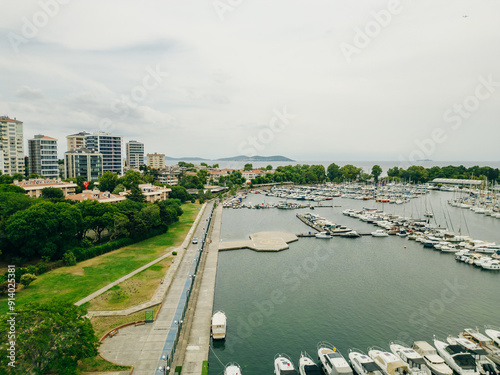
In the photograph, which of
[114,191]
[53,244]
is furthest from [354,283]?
[114,191]

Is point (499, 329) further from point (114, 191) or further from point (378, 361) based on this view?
point (114, 191)

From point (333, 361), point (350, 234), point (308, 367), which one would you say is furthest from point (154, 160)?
point (333, 361)

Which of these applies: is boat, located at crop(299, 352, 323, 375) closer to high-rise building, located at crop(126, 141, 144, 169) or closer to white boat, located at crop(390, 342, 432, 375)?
white boat, located at crop(390, 342, 432, 375)

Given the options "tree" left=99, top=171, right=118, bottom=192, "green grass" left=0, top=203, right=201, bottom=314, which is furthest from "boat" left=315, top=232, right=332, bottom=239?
"tree" left=99, top=171, right=118, bottom=192

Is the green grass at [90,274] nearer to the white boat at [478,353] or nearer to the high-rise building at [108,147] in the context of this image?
the white boat at [478,353]

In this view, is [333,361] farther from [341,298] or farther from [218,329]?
[341,298]

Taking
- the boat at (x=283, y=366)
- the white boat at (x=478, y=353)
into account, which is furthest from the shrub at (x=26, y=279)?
the white boat at (x=478, y=353)

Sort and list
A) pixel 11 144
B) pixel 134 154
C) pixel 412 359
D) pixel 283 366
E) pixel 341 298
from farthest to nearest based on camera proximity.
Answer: pixel 134 154, pixel 11 144, pixel 341 298, pixel 412 359, pixel 283 366

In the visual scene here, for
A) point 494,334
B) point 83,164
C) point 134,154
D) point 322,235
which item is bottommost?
point 494,334
